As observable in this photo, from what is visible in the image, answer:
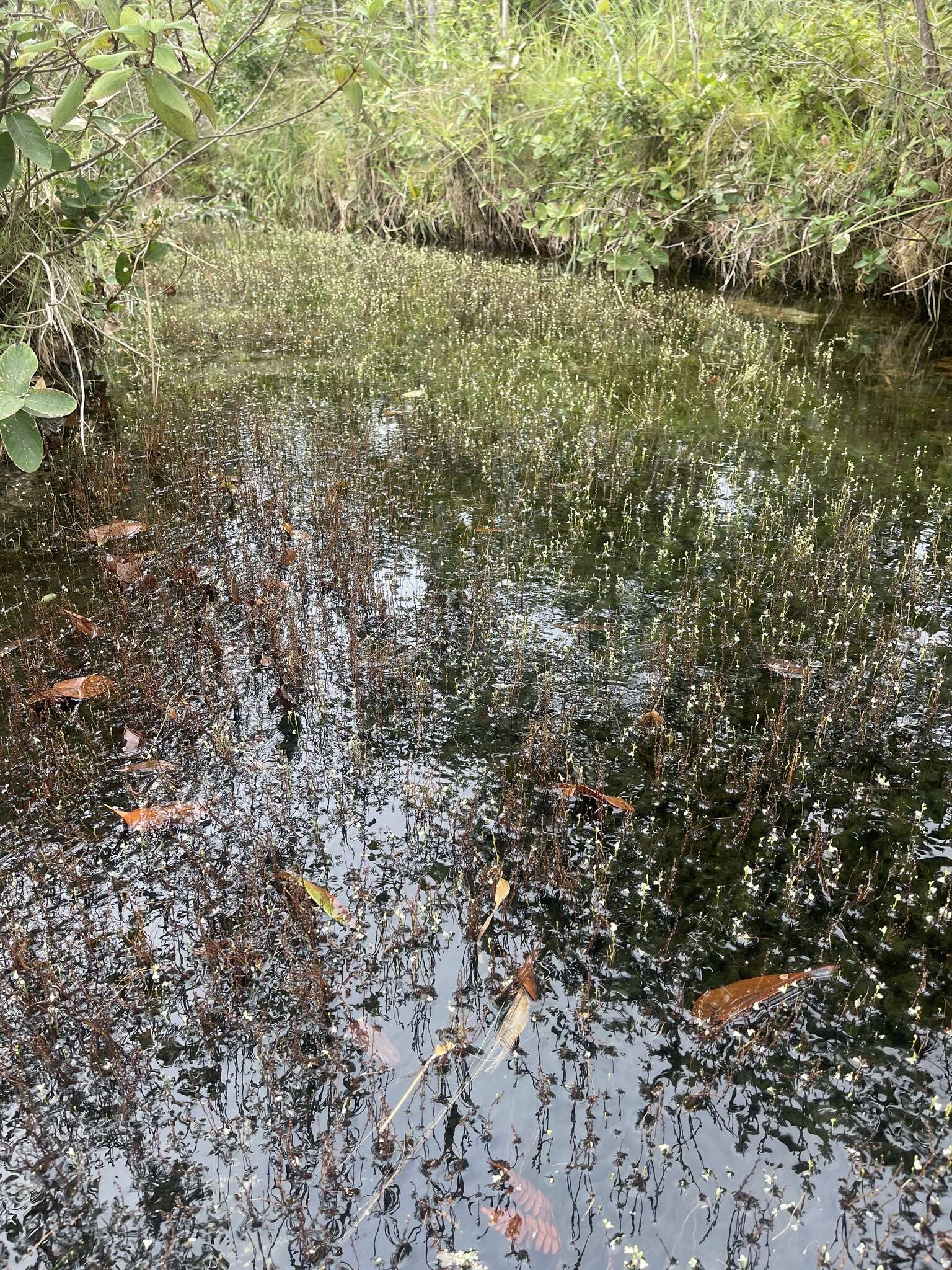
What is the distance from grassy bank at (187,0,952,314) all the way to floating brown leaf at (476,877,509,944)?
6882 millimetres

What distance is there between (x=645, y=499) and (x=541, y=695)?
2.13 metres

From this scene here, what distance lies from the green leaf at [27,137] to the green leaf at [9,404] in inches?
43.1

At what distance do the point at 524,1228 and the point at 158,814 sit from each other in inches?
68.6

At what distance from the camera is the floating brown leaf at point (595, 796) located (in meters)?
3.16

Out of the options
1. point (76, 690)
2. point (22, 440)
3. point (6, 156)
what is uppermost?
point (6, 156)

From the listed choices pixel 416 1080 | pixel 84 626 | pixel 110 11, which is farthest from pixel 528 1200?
pixel 110 11

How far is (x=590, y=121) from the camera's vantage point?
10.9 metres

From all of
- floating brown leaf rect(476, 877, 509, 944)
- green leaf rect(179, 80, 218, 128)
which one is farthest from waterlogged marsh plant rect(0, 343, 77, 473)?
floating brown leaf rect(476, 877, 509, 944)

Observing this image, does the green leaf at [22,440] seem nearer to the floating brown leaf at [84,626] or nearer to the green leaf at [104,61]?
the green leaf at [104,61]

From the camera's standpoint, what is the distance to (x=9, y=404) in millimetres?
2463

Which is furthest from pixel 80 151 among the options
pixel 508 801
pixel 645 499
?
pixel 508 801

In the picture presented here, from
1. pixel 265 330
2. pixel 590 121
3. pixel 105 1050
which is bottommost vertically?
pixel 265 330

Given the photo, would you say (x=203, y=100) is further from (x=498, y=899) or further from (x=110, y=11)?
(x=498, y=899)

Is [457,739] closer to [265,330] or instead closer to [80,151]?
[80,151]
